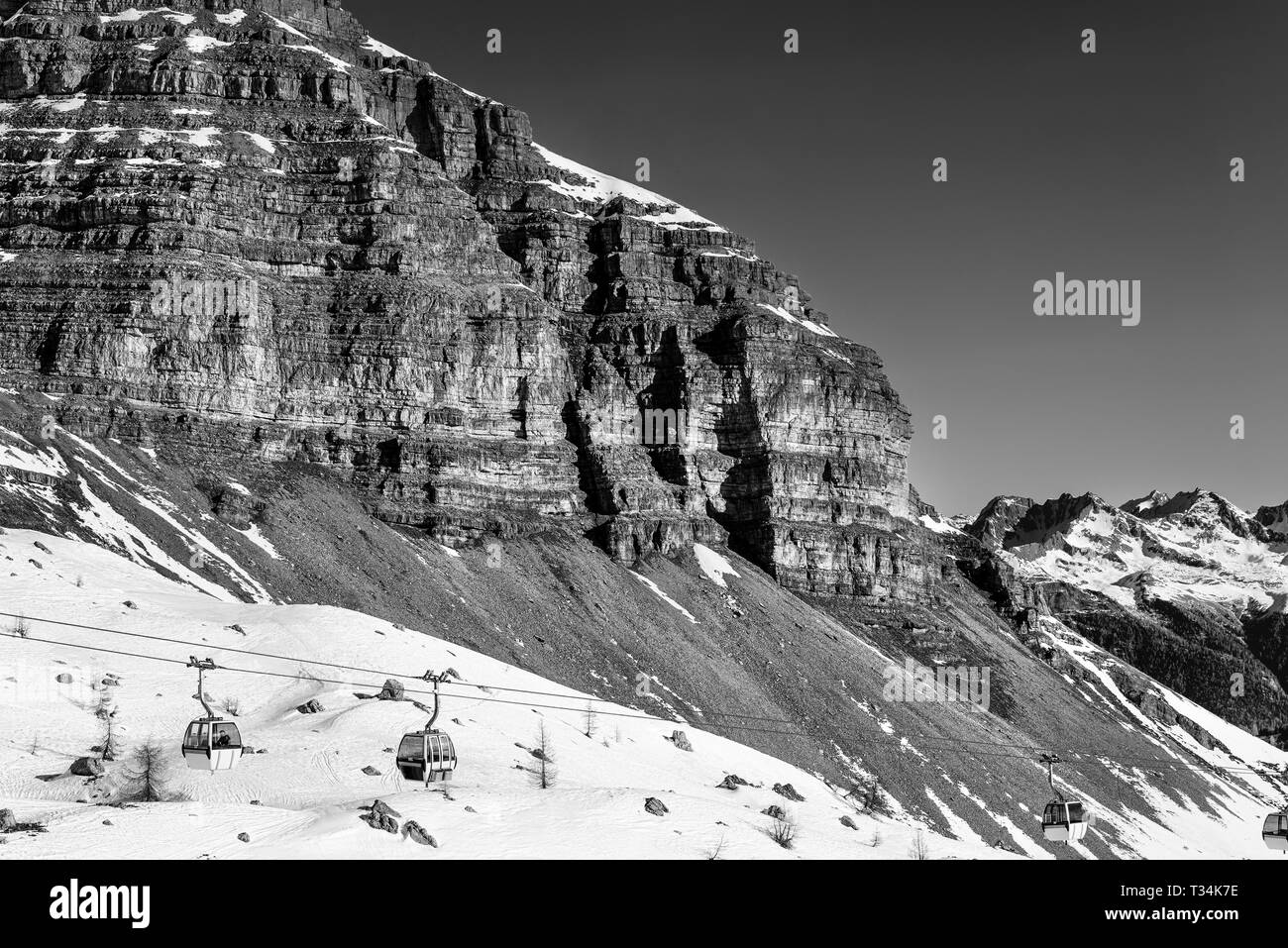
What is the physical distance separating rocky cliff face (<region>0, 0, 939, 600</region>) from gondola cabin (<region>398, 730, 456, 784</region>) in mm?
106678

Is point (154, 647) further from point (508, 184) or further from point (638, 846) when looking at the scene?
point (508, 184)

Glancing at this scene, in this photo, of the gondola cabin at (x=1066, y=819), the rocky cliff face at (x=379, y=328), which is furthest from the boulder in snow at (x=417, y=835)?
the rocky cliff face at (x=379, y=328)

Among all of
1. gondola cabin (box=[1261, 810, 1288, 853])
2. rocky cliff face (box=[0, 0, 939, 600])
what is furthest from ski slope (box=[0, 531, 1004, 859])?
rocky cliff face (box=[0, 0, 939, 600])

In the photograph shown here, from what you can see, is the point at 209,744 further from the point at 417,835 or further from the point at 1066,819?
the point at 1066,819

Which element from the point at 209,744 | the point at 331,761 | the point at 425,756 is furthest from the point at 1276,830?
the point at 209,744

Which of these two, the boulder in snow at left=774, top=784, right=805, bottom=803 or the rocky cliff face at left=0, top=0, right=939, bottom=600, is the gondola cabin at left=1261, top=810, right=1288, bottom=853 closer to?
the boulder in snow at left=774, top=784, right=805, bottom=803

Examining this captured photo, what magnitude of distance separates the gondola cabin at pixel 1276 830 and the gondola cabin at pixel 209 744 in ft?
107

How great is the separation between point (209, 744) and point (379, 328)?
422 feet

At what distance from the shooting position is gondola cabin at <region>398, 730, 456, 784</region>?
3938cm

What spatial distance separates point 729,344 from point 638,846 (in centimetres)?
15386

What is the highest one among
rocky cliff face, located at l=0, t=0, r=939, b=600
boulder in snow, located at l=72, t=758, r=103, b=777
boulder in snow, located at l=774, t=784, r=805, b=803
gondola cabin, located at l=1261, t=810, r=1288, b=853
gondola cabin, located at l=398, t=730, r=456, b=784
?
rocky cliff face, located at l=0, t=0, r=939, b=600

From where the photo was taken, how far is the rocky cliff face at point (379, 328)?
503 ft
